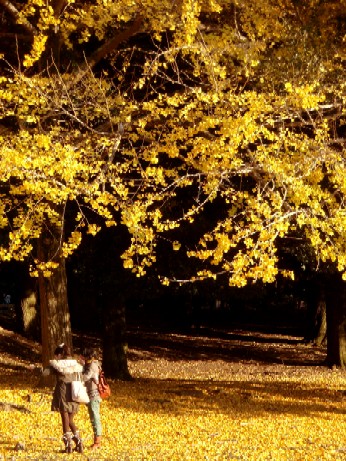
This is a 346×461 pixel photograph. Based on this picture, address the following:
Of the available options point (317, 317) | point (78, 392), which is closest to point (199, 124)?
point (78, 392)

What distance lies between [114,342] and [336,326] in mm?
7459

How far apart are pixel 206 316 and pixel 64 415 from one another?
100 ft

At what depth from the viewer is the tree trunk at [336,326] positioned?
2389cm

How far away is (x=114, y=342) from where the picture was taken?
1978 centimetres

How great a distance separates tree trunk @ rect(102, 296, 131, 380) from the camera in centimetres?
1969

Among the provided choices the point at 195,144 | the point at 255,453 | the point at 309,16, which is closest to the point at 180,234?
the point at 309,16

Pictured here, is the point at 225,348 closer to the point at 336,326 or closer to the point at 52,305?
the point at 336,326

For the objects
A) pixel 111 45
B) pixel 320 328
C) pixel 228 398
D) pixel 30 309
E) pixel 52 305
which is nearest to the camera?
pixel 111 45

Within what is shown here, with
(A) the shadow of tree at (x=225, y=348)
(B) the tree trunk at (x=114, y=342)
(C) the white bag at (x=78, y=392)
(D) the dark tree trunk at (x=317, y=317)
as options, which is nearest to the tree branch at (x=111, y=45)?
(C) the white bag at (x=78, y=392)

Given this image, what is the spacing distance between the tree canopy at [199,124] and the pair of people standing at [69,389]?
1464 millimetres

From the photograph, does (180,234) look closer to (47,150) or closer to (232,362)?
(47,150)

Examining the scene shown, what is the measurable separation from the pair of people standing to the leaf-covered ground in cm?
24

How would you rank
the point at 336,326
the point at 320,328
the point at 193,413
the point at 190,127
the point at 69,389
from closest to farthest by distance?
the point at 69,389, the point at 190,127, the point at 193,413, the point at 336,326, the point at 320,328

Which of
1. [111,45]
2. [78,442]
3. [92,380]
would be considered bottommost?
[78,442]
